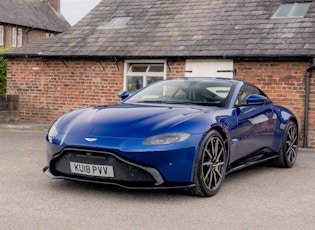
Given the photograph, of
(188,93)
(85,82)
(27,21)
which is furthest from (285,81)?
(27,21)

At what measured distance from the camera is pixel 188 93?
22.7 ft

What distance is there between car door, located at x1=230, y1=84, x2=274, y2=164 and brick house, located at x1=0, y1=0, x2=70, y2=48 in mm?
39275

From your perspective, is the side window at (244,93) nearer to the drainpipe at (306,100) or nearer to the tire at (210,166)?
the tire at (210,166)

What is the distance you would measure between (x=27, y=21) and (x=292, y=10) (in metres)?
36.1

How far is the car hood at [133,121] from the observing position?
5555 millimetres

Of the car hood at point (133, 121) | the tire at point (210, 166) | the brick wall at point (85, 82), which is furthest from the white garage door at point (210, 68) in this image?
the tire at point (210, 166)

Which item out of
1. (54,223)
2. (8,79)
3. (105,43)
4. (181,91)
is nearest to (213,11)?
(105,43)

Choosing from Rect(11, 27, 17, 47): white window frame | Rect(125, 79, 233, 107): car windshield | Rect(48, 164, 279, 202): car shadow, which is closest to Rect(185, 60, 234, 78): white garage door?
Rect(125, 79, 233, 107): car windshield

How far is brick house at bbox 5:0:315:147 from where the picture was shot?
1307 cm

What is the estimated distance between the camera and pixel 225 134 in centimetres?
619

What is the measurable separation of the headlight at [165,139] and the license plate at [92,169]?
447 mm

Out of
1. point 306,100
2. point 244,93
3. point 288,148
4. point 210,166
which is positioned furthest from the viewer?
point 306,100

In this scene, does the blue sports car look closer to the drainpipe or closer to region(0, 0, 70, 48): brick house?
the drainpipe

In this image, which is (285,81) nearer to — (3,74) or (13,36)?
(3,74)
